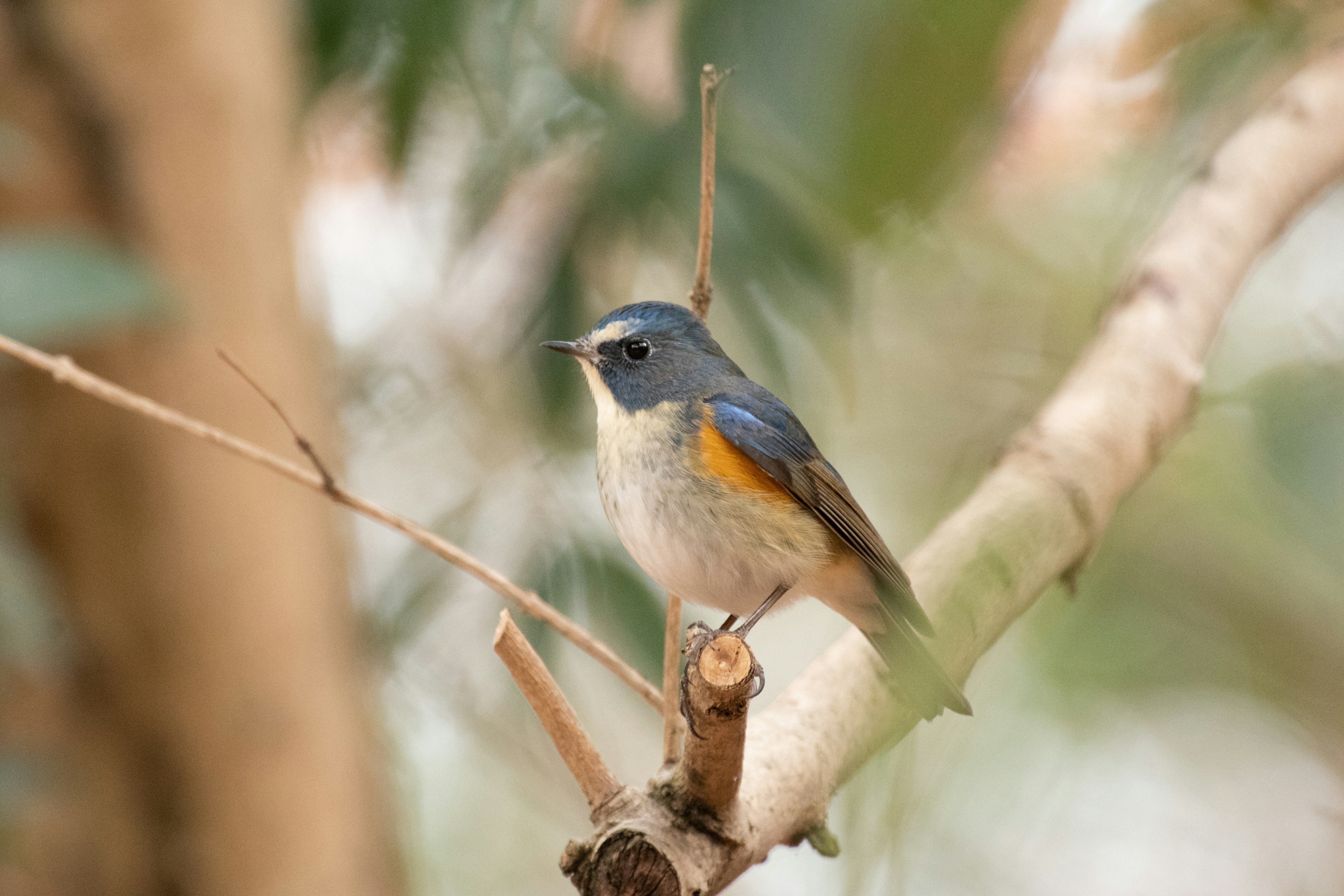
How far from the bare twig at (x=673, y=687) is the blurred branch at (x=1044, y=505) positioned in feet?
0.32

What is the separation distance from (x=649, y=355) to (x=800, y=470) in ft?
0.87

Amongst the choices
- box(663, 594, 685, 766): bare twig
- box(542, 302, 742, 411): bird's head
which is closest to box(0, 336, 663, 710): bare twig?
box(663, 594, 685, 766): bare twig

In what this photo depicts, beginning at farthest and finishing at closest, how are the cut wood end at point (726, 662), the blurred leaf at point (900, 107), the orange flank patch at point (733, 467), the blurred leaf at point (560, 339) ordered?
the blurred leaf at point (560, 339) → the blurred leaf at point (900, 107) → the orange flank patch at point (733, 467) → the cut wood end at point (726, 662)

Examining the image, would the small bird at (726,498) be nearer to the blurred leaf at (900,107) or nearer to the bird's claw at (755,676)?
the bird's claw at (755,676)

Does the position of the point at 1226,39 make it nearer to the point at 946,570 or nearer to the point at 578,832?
the point at 946,570

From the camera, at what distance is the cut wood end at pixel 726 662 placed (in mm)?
1071

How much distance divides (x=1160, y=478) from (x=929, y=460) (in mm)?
603

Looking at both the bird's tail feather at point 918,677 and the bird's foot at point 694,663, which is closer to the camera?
the bird's foot at point 694,663

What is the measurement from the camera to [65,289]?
1.94 m

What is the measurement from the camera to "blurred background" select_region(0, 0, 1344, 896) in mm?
2514

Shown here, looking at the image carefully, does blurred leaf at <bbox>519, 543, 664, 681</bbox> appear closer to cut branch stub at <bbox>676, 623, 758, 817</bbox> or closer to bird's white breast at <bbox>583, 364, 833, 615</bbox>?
bird's white breast at <bbox>583, 364, 833, 615</bbox>

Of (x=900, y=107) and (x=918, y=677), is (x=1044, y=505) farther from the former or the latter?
(x=900, y=107)

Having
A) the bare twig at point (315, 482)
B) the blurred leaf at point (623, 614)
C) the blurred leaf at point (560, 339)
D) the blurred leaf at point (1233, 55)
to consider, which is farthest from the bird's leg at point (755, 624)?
the blurred leaf at point (1233, 55)

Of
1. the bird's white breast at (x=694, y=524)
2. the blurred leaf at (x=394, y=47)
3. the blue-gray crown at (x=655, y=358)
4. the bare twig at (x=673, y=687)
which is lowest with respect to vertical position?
the bare twig at (x=673, y=687)
